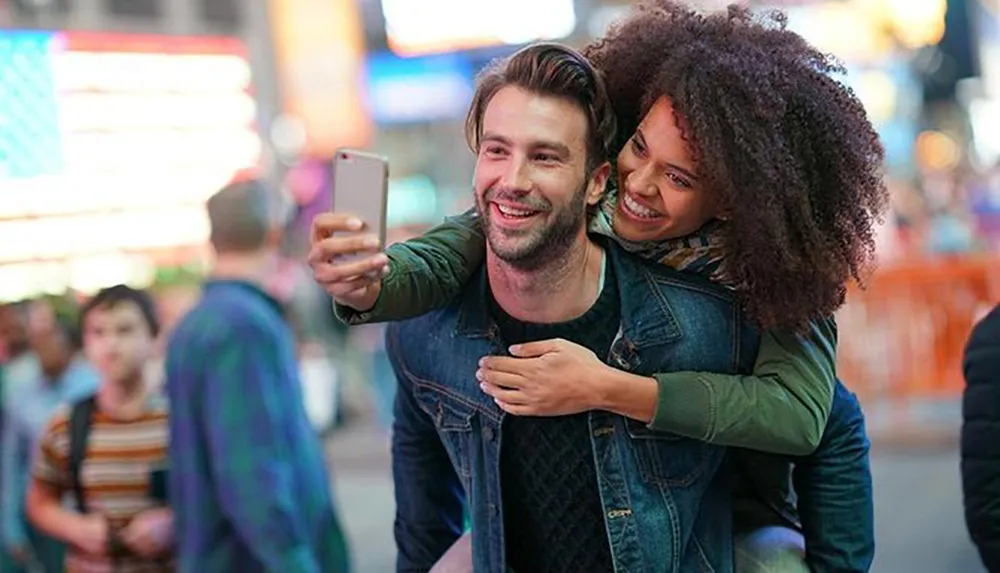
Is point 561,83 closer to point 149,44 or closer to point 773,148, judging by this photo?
point 773,148

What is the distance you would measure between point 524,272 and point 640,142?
329 millimetres

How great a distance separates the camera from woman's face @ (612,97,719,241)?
7.86 feet

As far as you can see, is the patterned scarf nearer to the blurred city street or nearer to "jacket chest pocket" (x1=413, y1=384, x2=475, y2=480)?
"jacket chest pocket" (x1=413, y1=384, x2=475, y2=480)

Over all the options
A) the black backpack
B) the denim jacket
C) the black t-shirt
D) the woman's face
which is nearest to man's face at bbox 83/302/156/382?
the black backpack

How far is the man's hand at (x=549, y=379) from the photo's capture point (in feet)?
7.60

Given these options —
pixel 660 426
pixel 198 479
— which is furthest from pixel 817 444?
pixel 198 479

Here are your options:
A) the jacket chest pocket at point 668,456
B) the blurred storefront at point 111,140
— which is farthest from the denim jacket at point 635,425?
the blurred storefront at point 111,140

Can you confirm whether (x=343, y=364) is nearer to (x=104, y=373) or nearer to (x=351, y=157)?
(x=104, y=373)

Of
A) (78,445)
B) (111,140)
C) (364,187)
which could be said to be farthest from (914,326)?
(364,187)

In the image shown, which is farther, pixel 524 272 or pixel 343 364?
pixel 343 364

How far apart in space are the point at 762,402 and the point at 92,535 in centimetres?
272

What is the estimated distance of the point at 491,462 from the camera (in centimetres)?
255

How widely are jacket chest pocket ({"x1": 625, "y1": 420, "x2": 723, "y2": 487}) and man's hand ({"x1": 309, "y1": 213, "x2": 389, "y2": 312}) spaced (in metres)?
0.61

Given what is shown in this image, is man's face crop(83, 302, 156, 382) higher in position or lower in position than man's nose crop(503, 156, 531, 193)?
lower
